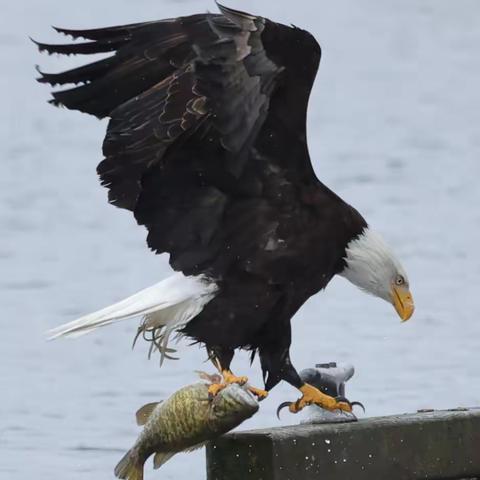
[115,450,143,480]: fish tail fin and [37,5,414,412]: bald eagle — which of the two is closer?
[115,450,143,480]: fish tail fin

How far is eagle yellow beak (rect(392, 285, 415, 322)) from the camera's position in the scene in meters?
6.14

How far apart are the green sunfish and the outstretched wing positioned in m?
0.71

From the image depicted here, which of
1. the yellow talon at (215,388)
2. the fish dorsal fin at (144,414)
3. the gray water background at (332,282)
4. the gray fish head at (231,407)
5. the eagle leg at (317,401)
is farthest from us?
the gray water background at (332,282)

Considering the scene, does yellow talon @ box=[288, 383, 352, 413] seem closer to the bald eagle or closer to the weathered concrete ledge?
the bald eagle

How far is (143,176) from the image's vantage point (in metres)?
5.86

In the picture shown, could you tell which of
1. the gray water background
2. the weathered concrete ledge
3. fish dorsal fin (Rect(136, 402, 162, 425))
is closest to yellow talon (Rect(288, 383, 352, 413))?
the weathered concrete ledge

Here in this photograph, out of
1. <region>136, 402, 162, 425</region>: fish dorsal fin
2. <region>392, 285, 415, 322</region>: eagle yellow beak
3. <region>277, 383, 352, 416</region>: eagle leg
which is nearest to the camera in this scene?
<region>136, 402, 162, 425</region>: fish dorsal fin

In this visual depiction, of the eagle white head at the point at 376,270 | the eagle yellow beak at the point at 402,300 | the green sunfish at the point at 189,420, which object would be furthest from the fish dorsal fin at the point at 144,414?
the eagle yellow beak at the point at 402,300

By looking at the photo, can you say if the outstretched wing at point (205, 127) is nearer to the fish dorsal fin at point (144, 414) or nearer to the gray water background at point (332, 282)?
the fish dorsal fin at point (144, 414)

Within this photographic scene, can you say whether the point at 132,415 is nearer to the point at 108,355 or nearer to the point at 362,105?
the point at 108,355

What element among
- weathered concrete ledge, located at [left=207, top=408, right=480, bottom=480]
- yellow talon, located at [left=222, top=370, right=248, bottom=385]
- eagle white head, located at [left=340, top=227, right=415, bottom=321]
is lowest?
weathered concrete ledge, located at [left=207, top=408, right=480, bottom=480]

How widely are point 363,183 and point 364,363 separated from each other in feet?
12.4

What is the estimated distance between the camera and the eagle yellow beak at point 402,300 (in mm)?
6141

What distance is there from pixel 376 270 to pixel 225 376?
2.53ft
